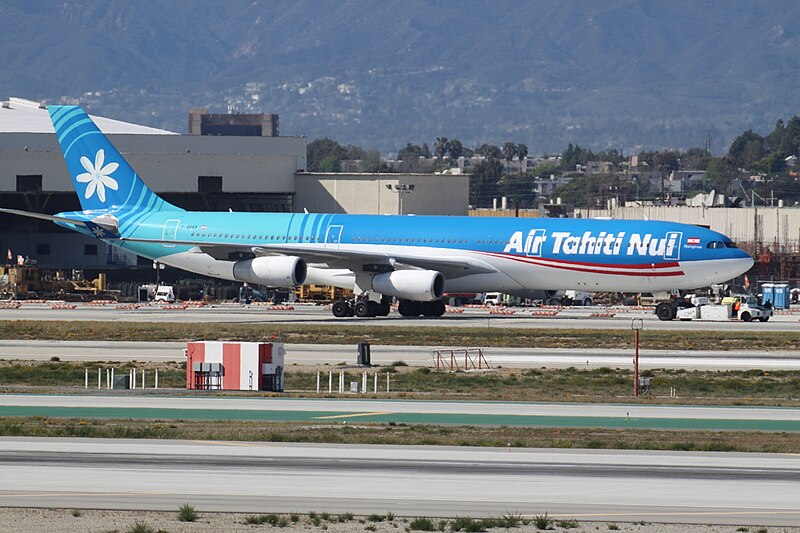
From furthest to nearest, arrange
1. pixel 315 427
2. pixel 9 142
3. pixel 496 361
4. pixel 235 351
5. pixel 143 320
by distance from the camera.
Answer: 1. pixel 9 142
2. pixel 143 320
3. pixel 496 361
4. pixel 235 351
5. pixel 315 427

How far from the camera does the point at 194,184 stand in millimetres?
99000

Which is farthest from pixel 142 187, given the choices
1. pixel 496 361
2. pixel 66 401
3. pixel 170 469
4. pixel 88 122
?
pixel 170 469

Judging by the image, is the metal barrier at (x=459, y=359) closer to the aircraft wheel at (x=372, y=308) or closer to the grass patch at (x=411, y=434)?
the grass patch at (x=411, y=434)

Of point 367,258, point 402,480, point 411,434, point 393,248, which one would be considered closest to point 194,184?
point 393,248

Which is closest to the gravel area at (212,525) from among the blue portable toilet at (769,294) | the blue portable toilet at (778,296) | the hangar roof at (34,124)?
the blue portable toilet at (778,296)

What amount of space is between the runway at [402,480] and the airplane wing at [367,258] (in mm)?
34337

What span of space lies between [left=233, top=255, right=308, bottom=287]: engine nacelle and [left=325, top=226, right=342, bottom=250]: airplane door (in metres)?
2.55

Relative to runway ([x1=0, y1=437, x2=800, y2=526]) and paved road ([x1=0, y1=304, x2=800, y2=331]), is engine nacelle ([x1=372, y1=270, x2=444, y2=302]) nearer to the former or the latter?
paved road ([x1=0, y1=304, x2=800, y2=331])

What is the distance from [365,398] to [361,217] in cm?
3079

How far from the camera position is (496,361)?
42.2 meters

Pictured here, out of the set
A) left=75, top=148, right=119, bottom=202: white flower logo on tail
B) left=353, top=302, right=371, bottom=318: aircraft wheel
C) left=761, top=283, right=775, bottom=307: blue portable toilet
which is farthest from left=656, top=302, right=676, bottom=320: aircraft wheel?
left=75, top=148, right=119, bottom=202: white flower logo on tail

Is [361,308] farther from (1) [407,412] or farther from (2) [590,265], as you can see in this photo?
(1) [407,412]

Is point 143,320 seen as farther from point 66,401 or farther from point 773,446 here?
point 773,446

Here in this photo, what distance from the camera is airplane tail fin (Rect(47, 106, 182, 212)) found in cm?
6688
